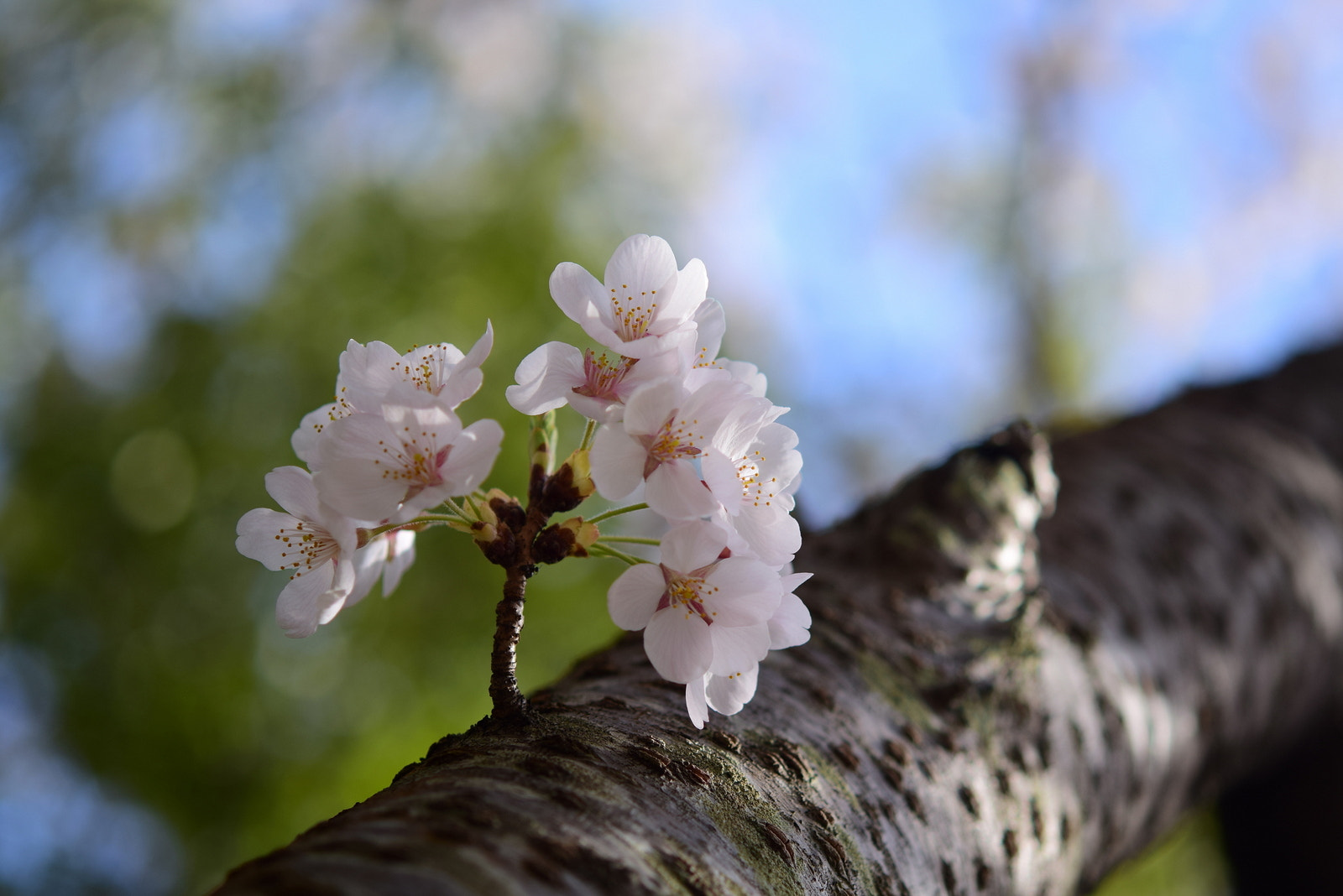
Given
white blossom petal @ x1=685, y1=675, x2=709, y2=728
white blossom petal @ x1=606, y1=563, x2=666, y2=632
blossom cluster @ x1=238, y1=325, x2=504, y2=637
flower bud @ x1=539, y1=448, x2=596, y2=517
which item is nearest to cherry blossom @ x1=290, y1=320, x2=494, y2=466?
blossom cluster @ x1=238, y1=325, x2=504, y2=637

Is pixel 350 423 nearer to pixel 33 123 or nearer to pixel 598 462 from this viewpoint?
pixel 598 462

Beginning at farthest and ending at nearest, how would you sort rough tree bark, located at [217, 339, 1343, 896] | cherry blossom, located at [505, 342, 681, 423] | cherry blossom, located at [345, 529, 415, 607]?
cherry blossom, located at [345, 529, 415, 607] → cherry blossom, located at [505, 342, 681, 423] → rough tree bark, located at [217, 339, 1343, 896]

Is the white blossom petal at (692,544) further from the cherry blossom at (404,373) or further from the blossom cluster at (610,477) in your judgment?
the cherry blossom at (404,373)

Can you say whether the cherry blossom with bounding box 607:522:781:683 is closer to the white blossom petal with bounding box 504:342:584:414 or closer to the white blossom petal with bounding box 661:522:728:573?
the white blossom petal with bounding box 661:522:728:573

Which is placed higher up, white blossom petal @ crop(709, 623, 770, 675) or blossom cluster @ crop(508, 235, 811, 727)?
blossom cluster @ crop(508, 235, 811, 727)

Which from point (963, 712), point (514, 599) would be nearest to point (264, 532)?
point (514, 599)
